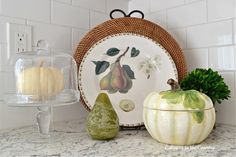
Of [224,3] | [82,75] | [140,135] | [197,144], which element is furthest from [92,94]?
[224,3]

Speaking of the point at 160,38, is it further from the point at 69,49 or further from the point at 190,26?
the point at 69,49

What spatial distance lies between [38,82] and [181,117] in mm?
383

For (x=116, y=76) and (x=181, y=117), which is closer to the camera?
(x=181, y=117)

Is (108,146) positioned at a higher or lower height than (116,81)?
lower

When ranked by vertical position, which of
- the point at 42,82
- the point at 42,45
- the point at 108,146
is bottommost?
the point at 108,146

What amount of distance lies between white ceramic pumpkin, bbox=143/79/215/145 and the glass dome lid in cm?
26

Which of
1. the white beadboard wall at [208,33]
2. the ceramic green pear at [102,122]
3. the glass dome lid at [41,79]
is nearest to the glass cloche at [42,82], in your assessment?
the glass dome lid at [41,79]

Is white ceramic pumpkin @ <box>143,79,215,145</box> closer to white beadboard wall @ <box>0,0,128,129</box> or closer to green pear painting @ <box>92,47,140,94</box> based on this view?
green pear painting @ <box>92,47,140,94</box>

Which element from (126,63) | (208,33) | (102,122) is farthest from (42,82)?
(208,33)

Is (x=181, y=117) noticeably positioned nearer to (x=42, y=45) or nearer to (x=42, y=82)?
(x=42, y=82)

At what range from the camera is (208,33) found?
88cm

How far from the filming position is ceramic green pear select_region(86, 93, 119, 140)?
0.62 m

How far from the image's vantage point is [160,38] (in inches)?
33.9

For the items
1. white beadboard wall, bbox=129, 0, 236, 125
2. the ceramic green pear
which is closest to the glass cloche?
the ceramic green pear
